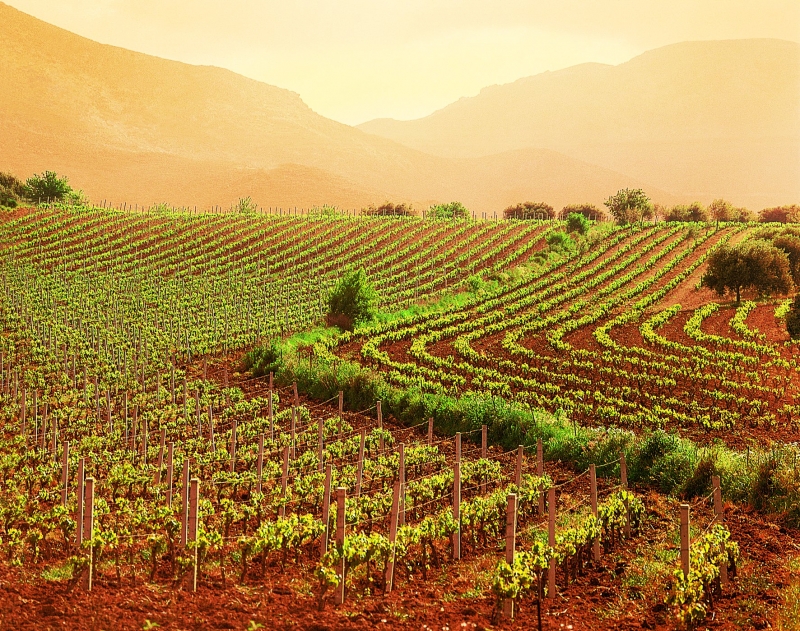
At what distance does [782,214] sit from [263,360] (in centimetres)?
7025

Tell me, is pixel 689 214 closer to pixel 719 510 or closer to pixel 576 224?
pixel 576 224

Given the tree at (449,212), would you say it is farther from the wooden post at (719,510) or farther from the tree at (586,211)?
the wooden post at (719,510)

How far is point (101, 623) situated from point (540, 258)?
48996mm

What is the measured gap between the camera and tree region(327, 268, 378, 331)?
36.2 metres

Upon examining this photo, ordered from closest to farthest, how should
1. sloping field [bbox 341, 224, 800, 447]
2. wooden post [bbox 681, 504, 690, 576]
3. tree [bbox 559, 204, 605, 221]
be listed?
wooden post [bbox 681, 504, 690, 576], sloping field [bbox 341, 224, 800, 447], tree [bbox 559, 204, 605, 221]

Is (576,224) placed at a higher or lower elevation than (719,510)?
higher

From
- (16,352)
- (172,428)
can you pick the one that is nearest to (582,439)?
(172,428)

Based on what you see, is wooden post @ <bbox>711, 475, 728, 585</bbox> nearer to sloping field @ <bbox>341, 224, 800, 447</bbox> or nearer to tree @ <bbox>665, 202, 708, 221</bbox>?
sloping field @ <bbox>341, 224, 800, 447</bbox>

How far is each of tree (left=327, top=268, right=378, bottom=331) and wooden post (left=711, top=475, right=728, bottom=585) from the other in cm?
2446

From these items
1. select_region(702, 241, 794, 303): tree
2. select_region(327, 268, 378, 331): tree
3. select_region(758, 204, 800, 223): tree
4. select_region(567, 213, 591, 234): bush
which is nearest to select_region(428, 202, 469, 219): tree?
select_region(567, 213, 591, 234): bush

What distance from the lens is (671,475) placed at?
53.2ft

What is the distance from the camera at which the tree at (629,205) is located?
7482 cm

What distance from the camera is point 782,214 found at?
8175 cm

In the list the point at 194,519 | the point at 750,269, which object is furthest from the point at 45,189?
the point at 194,519
